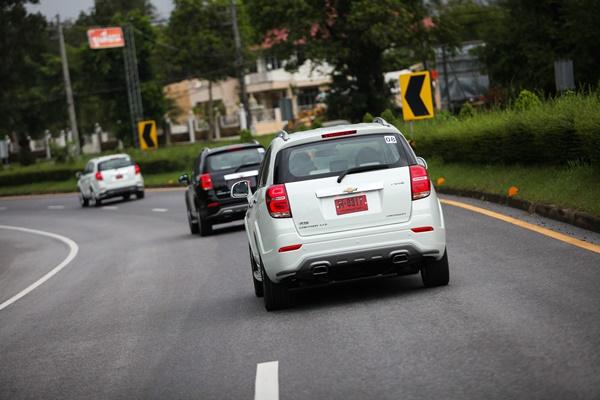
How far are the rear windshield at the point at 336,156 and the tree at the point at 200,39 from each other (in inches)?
3306

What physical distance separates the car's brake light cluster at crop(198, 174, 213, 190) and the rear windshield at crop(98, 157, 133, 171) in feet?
68.2

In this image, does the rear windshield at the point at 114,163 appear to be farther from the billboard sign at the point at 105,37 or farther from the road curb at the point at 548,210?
the billboard sign at the point at 105,37

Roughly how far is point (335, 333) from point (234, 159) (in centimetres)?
1289

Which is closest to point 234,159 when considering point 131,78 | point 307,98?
point 131,78

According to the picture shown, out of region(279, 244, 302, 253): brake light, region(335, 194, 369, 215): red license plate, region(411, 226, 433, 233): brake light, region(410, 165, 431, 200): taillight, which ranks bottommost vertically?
region(279, 244, 302, 253): brake light

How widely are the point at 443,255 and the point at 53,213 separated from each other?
31663mm

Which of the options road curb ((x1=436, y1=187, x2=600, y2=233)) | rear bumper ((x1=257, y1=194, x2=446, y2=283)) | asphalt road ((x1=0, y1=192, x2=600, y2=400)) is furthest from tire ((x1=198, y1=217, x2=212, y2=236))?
rear bumper ((x1=257, y1=194, x2=446, y2=283))

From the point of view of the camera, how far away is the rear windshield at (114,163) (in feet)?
137

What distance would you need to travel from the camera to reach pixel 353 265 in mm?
10273

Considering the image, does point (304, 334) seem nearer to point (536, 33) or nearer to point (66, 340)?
point (66, 340)

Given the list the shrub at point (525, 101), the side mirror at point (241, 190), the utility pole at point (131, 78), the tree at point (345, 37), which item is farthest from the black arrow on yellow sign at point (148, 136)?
the side mirror at point (241, 190)

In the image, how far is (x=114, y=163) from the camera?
1650 inches

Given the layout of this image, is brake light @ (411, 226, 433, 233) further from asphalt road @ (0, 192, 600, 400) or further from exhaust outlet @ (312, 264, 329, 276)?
exhaust outlet @ (312, 264, 329, 276)

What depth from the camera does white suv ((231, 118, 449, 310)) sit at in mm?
10195
